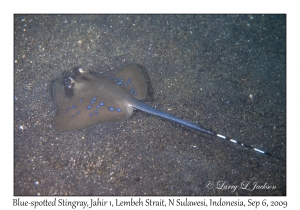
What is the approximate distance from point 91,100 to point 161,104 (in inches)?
61.6

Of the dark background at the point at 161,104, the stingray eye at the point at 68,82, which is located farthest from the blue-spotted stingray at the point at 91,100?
the dark background at the point at 161,104

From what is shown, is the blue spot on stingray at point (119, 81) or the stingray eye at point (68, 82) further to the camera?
the blue spot on stingray at point (119, 81)

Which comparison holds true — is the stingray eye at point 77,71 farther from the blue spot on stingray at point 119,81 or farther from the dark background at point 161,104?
the blue spot on stingray at point 119,81

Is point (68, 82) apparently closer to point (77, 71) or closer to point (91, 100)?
point (77, 71)

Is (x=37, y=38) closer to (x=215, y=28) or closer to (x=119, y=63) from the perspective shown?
(x=119, y=63)

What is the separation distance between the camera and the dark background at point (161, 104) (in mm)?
3959

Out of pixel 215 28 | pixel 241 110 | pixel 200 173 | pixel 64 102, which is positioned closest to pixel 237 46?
pixel 215 28

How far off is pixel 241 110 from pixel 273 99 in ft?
2.88

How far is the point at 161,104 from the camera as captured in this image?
4742 millimetres

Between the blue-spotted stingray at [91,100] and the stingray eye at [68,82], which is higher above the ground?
the stingray eye at [68,82]

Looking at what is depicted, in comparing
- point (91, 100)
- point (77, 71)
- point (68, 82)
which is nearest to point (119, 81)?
point (91, 100)

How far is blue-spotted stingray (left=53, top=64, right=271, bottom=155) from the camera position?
4.28 m

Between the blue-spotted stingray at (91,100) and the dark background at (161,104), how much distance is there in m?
0.23

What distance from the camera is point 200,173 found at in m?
4.02
